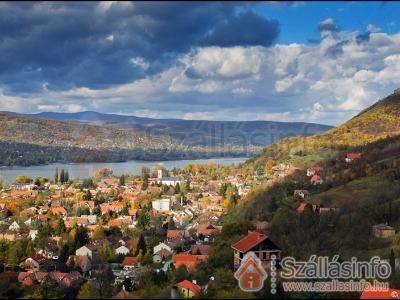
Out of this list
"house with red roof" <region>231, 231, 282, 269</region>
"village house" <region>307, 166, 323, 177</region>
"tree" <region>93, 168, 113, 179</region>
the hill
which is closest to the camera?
"house with red roof" <region>231, 231, 282, 269</region>

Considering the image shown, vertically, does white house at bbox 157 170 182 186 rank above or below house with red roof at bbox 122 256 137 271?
above

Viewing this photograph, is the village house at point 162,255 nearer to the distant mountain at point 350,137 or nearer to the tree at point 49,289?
the tree at point 49,289

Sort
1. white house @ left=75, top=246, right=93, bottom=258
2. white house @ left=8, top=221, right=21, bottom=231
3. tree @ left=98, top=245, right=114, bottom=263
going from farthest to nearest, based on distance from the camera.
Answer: white house @ left=8, top=221, right=21, bottom=231 → white house @ left=75, top=246, right=93, bottom=258 → tree @ left=98, top=245, right=114, bottom=263

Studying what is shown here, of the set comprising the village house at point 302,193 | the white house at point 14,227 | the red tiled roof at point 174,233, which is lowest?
the white house at point 14,227

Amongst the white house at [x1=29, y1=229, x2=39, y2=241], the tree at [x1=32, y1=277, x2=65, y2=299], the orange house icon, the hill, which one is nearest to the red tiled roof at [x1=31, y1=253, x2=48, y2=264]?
the tree at [x1=32, y1=277, x2=65, y2=299]

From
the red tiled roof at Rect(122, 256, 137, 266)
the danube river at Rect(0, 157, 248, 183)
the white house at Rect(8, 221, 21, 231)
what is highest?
the danube river at Rect(0, 157, 248, 183)

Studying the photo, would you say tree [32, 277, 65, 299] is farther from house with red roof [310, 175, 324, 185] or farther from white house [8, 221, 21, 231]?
house with red roof [310, 175, 324, 185]

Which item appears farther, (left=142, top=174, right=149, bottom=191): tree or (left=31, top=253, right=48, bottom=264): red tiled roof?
(left=142, top=174, right=149, bottom=191): tree

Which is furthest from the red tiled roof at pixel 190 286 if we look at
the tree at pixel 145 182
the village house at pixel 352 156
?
the tree at pixel 145 182
